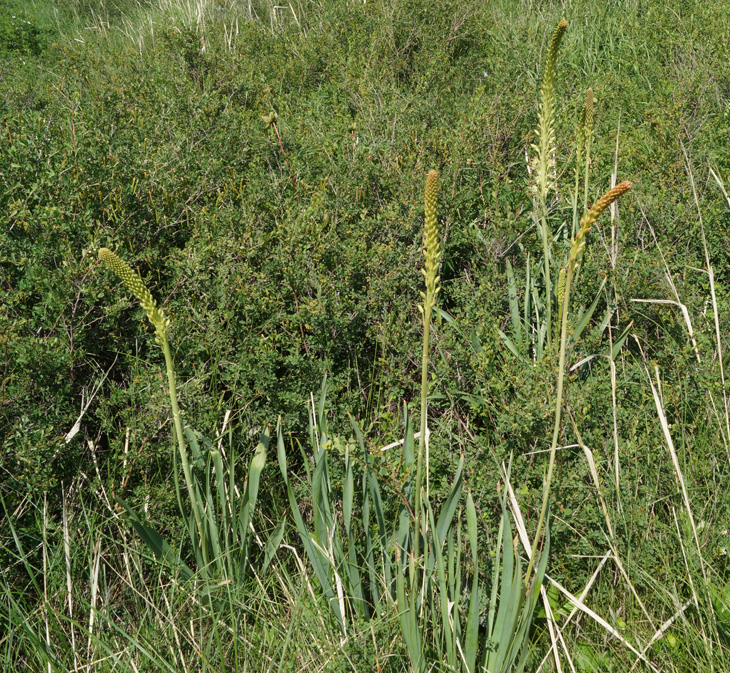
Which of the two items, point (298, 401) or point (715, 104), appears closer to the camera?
point (298, 401)

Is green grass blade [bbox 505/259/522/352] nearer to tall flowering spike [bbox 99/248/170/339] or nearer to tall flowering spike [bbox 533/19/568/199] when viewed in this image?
tall flowering spike [bbox 533/19/568/199]

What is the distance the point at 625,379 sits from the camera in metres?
2.45

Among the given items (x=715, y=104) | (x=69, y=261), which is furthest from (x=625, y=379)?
(x=715, y=104)

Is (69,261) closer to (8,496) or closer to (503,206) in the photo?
(8,496)


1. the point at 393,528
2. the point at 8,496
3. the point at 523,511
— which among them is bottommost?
the point at 523,511

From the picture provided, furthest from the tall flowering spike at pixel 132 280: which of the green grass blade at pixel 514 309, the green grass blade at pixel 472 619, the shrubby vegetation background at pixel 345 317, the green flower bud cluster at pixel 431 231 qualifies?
the green grass blade at pixel 514 309

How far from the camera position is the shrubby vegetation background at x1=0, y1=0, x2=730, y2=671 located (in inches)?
77.6

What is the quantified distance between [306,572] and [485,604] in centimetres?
57

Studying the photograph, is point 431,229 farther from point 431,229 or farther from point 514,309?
point 514,309

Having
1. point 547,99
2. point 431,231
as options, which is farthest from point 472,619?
point 547,99

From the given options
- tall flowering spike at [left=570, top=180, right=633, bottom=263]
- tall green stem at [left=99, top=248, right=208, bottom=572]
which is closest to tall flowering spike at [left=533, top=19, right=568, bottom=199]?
tall flowering spike at [left=570, top=180, right=633, bottom=263]

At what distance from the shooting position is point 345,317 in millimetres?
2740

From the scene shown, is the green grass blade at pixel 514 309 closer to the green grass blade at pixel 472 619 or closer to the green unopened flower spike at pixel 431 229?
the green grass blade at pixel 472 619

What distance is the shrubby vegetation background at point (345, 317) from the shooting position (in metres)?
1.97
